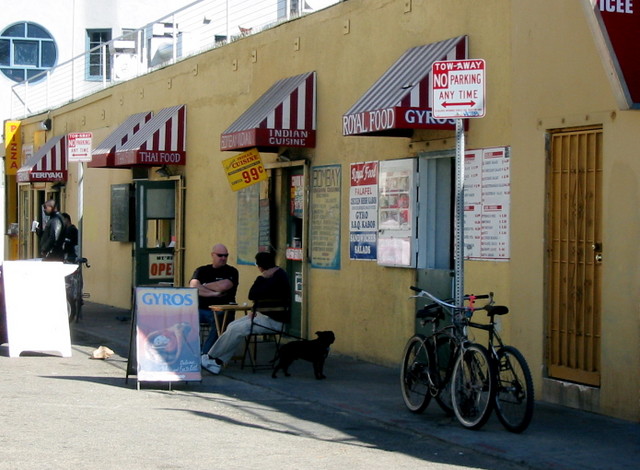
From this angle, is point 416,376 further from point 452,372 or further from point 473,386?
point 473,386

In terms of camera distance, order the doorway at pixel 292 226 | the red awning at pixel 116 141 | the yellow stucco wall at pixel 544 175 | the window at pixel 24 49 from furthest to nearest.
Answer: the window at pixel 24 49
the red awning at pixel 116 141
the doorway at pixel 292 226
the yellow stucco wall at pixel 544 175

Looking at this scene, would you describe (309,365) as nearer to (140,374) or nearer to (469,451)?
(140,374)

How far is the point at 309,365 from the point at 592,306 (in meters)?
4.34

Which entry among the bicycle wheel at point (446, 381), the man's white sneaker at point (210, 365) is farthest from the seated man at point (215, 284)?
the bicycle wheel at point (446, 381)

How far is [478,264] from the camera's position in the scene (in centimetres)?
1166

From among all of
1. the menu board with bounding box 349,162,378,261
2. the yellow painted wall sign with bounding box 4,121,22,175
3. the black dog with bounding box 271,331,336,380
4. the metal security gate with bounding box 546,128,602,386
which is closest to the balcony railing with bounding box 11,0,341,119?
the yellow painted wall sign with bounding box 4,121,22,175

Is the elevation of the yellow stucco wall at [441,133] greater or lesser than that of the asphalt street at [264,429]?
greater

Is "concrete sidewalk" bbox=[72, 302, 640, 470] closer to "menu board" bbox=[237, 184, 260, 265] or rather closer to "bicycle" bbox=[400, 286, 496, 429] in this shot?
"bicycle" bbox=[400, 286, 496, 429]

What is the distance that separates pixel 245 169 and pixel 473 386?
726 centimetres

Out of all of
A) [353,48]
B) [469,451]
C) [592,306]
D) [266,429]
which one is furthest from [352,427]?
[353,48]

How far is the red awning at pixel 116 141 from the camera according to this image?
68.1 ft

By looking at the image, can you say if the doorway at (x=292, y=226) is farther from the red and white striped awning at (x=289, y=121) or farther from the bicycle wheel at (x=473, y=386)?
the bicycle wheel at (x=473, y=386)

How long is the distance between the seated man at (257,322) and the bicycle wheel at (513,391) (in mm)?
4095

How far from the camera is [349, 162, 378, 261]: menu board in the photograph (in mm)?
13781
